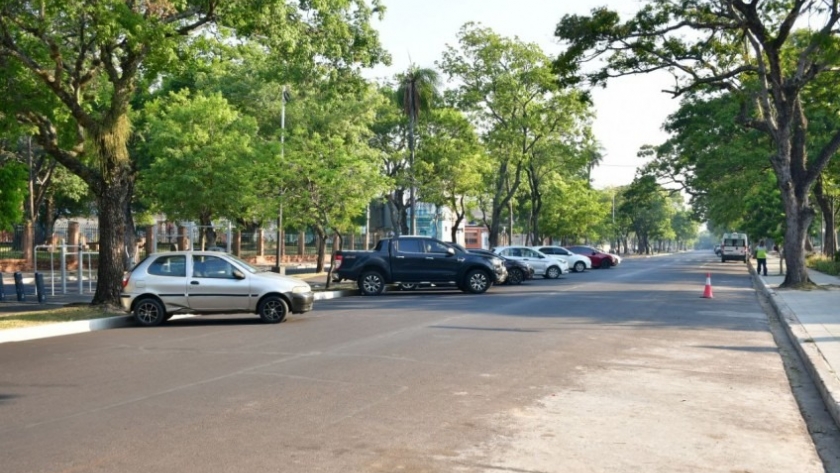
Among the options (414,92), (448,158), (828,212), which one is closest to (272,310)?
(414,92)

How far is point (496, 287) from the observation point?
3059 centimetres

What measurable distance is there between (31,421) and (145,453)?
1.95 metres

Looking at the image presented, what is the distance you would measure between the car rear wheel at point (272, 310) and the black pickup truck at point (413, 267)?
362 inches

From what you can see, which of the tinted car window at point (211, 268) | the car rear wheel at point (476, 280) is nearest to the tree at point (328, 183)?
the car rear wheel at point (476, 280)

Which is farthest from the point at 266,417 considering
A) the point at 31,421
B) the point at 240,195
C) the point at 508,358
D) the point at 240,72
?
the point at 240,72

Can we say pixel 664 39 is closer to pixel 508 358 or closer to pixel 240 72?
pixel 508 358

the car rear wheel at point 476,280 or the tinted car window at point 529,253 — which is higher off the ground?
the tinted car window at point 529,253

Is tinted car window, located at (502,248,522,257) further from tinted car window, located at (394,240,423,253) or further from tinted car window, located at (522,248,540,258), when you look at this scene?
tinted car window, located at (394,240,423,253)

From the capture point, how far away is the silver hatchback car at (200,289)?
17.0 meters

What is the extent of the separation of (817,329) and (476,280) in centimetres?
1283

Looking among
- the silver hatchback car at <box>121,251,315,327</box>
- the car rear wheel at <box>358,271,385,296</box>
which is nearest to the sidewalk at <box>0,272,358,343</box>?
the silver hatchback car at <box>121,251,315,327</box>

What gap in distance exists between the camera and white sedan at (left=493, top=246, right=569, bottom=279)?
3778 centimetres

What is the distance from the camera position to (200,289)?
17.0 meters

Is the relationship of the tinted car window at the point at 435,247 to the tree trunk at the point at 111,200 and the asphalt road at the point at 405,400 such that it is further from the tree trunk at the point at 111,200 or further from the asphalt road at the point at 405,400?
the asphalt road at the point at 405,400
